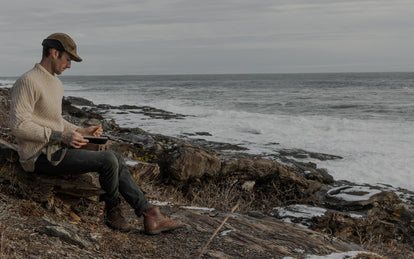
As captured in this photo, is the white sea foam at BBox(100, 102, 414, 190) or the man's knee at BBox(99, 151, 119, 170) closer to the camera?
the man's knee at BBox(99, 151, 119, 170)

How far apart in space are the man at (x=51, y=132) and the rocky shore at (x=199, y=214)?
17.0 inches

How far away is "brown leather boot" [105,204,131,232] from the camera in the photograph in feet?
13.8

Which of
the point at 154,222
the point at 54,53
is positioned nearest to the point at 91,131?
the point at 54,53

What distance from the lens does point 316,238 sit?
4.78m

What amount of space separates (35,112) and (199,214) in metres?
2.43

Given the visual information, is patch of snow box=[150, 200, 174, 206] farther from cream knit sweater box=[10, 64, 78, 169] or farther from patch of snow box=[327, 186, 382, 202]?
patch of snow box=[327, 186, 382, 202]

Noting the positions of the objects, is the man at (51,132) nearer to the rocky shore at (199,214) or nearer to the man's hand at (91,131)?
the man's hand at (91,131)

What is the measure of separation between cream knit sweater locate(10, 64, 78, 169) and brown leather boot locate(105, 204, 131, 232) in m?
0.97

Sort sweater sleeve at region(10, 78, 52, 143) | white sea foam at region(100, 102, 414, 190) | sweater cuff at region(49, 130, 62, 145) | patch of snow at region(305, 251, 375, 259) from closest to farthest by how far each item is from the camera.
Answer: sweater sleeve at region(10, 78, 52, 143)
sweater cuff at region(49, 130, 62, 145)
patch of snow at region(305, 251, 375, 259)
white sea foam at region(100, 102, 414, 190)

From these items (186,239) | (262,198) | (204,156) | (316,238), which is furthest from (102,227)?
(262,198)

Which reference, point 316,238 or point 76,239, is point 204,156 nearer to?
point 316,238

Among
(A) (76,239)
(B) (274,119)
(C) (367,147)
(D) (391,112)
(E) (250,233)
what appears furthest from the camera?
(D) (391,112)

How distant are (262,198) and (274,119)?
14.4m

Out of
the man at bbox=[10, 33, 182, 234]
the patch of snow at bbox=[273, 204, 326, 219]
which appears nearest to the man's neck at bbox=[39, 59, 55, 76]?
the man at bbox=[10, 33, 182, 234]
